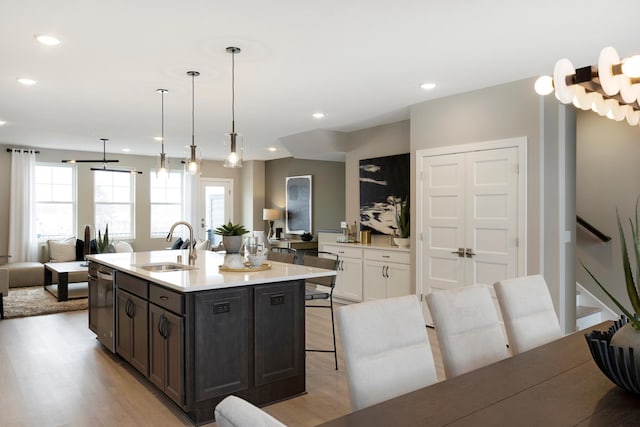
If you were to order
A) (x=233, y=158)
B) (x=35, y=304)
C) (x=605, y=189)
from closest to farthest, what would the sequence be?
(x=233, y=158) < (x=605, y=189) < (x=35, y=304)

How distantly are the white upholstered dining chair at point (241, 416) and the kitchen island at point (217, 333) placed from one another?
1.90m

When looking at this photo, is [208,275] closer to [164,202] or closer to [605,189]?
[605,189]

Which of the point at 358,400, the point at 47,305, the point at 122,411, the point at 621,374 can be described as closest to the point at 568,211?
the point at 621,374

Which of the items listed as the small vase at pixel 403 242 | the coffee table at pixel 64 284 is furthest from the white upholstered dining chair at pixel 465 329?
the coffee table at pixel 64 284

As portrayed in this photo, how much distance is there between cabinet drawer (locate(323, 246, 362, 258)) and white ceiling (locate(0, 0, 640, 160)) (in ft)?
5.84

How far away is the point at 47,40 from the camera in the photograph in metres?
3.17

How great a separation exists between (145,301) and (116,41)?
1.82 metres

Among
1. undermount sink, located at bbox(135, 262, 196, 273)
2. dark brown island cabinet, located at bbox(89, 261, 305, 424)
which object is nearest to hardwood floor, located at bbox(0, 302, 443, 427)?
dark brown island cabinet, located at bbox(89, 261, 305, 424)

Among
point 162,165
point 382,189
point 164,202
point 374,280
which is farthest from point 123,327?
point 164,202

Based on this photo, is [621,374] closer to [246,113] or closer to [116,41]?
[116,41]

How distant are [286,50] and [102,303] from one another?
109 inches

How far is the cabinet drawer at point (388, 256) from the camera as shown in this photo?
5388mm

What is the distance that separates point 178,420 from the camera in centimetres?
282

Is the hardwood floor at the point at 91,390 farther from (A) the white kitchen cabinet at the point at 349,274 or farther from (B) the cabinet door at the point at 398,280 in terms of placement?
(A) the white kitchen cabinet at the point at 349,274
